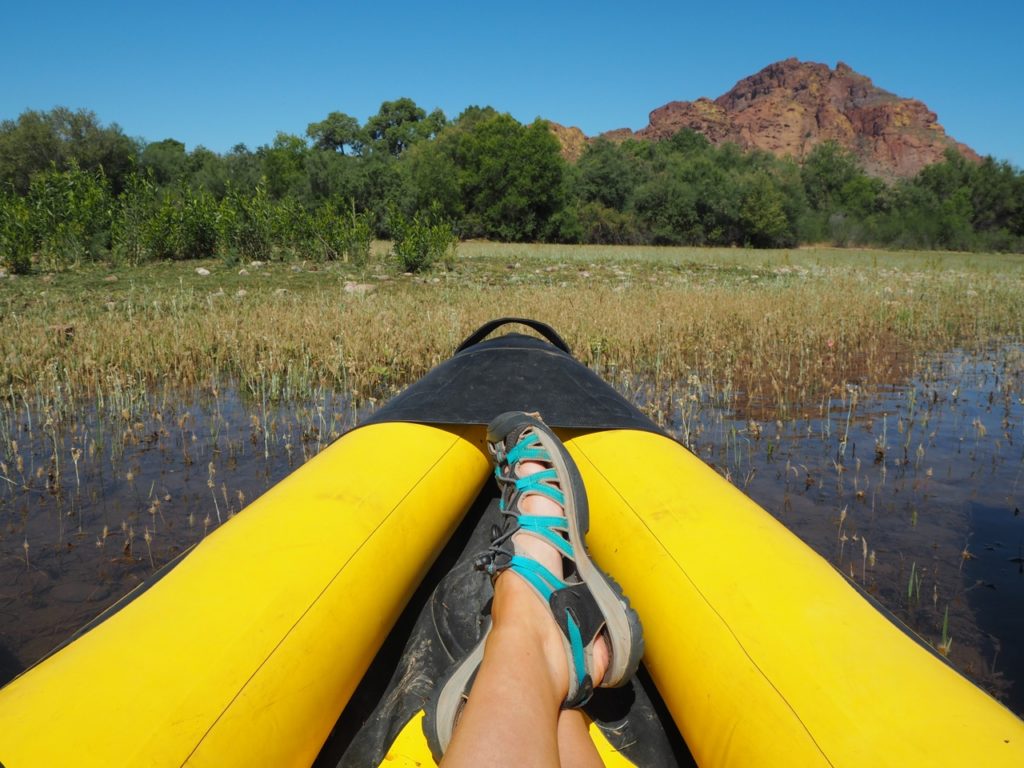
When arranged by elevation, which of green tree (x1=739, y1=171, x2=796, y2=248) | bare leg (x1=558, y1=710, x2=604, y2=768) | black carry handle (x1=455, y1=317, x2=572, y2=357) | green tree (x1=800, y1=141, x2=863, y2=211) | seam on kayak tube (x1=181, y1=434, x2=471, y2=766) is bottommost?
bare leg (x1=558, y1=710, x2=604, y2=768)

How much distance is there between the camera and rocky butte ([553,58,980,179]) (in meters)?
126

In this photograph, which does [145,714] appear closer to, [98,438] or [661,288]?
[98,438]

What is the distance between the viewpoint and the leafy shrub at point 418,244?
1267 centimetres

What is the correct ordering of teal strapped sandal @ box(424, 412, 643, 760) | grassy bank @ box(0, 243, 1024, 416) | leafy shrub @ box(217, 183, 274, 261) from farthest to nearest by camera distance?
leafy shrub @ box(217, 183, 274, 261)
grassy bank @ box(0, 243, 1024, 416)
teal strapped sandal @ box(424, 412, 643, 760)

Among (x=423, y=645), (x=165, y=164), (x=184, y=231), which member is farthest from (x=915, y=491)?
(x=165, y=164)

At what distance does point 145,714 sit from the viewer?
115 cm

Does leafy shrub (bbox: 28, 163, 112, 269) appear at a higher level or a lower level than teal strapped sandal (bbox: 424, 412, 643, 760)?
higher

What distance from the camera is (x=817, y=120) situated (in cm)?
13750

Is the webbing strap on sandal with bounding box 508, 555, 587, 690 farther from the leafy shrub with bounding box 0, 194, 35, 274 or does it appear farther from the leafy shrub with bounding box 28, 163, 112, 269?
the leafy shrub with bounding box 28, 163, 112, 269

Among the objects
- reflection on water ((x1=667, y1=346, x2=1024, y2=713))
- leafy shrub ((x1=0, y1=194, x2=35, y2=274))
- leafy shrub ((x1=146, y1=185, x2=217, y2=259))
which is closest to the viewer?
reflection on water ((x1=667, y1=346, x2=1024, y2=713))

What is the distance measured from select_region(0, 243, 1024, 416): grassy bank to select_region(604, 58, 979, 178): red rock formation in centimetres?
13062

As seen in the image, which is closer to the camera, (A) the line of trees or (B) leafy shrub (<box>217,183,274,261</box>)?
(B) leafy shrub (<box>217,183,274,261</box>)

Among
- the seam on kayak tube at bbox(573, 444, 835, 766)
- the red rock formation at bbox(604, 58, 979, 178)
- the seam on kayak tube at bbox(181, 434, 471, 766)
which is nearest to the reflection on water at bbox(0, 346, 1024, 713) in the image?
the seam on kayak tube at bbox(573, 444, 835, 766)

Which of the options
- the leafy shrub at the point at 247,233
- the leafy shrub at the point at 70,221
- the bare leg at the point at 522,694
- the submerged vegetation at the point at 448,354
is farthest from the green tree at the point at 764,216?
the bare leg at the point at 522,694
